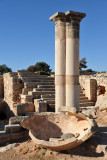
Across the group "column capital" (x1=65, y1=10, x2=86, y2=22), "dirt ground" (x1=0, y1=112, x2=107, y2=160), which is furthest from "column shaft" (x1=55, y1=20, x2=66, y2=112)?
"dirt ground" (x1=0, y1=112, x2=107, y2=160)

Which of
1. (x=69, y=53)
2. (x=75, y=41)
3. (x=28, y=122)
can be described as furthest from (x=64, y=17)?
(x=28, y=122)

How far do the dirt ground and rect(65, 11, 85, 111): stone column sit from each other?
7.18 feet

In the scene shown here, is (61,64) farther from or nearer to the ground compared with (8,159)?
farther from the ground

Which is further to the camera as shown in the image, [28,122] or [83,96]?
[83,96]

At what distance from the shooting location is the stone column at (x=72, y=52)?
620 centimetres

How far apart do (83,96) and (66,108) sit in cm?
602

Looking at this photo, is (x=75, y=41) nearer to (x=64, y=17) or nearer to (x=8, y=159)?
(x=64, y=17)

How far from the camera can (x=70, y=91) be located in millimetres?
6312

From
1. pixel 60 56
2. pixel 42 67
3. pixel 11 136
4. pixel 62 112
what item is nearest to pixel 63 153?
pixel 62 112

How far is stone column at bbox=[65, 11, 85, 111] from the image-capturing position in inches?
244

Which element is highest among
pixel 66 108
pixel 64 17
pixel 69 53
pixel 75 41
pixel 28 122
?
pixel 64 17

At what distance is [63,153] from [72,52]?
3682mm

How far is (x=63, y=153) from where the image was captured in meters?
4.09

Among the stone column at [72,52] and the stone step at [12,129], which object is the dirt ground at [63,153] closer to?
the stone step at [12,129]
